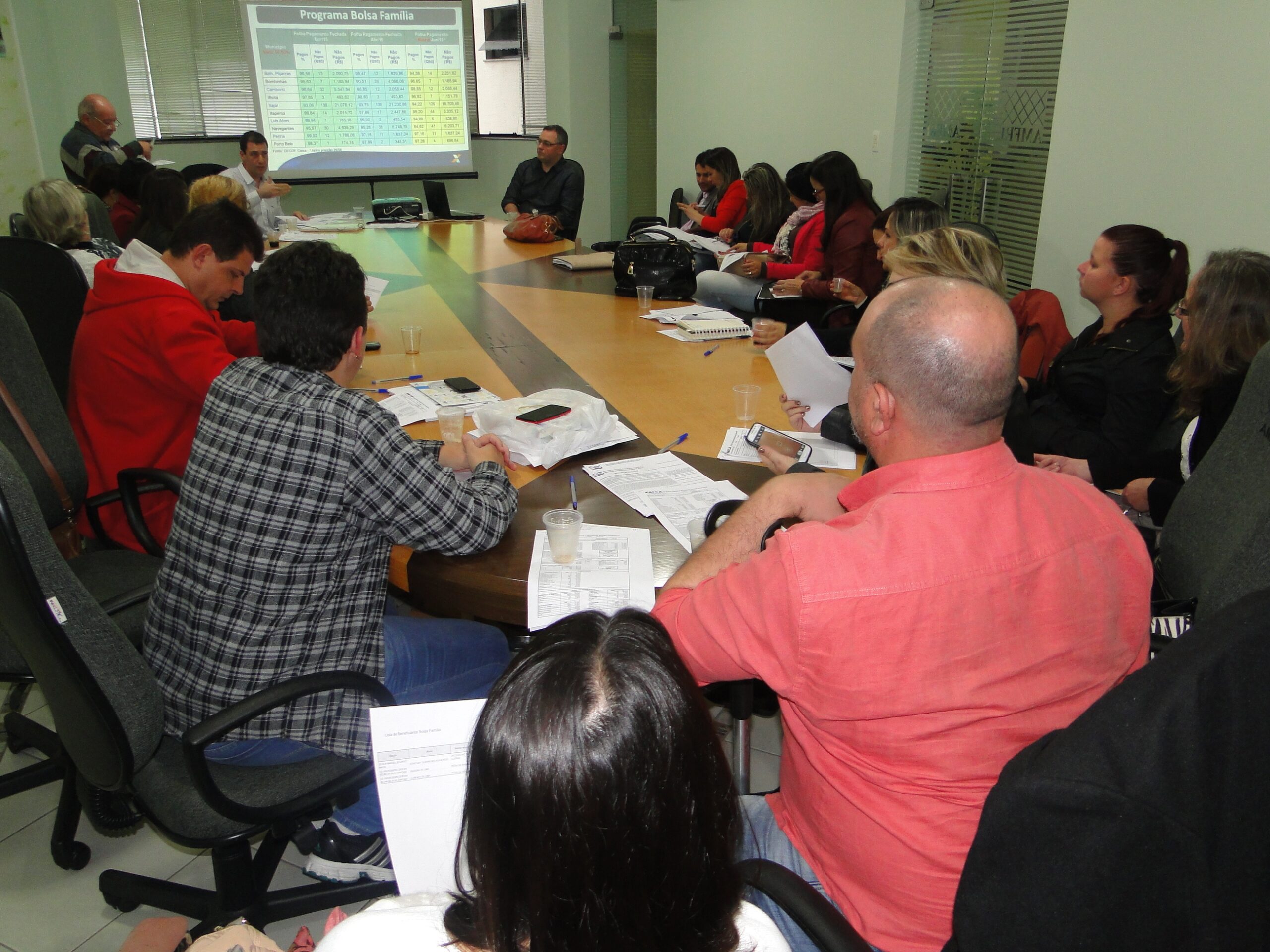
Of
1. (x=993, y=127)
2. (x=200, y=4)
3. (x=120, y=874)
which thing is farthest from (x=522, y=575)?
(x=200, y=4)

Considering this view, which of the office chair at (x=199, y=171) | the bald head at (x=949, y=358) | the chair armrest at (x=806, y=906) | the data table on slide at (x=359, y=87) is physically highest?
the data table on slide at (x=359, y=87)

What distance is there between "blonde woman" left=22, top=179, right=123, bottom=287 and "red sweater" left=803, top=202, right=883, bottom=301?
9.54ft

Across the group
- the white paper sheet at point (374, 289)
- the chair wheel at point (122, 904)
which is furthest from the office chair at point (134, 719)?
the white paper sheet at point (374, 289)

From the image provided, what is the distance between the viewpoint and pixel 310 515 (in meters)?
1.38

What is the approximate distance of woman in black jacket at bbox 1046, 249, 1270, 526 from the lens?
1.96m

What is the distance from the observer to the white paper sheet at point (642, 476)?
180 centimetres

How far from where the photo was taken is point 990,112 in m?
4.28

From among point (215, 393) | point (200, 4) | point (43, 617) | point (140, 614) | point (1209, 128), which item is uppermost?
point (200, 4)

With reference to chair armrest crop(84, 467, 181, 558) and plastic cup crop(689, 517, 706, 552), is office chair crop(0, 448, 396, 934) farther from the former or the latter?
chair armrest crop(84, 467, 181, 558)

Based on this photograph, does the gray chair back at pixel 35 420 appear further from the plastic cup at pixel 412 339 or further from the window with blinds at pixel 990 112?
the window with blinds at pixel 990 112

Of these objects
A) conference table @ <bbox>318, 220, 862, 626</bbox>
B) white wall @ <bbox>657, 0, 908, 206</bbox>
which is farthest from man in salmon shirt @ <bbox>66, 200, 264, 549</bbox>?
white wall @ <bbox>657, 0, 908, 206</bbox>

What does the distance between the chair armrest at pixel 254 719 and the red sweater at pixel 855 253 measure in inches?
117

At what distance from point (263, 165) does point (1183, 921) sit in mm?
6032

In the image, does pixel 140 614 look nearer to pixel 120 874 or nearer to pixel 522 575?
pixel 120 874
